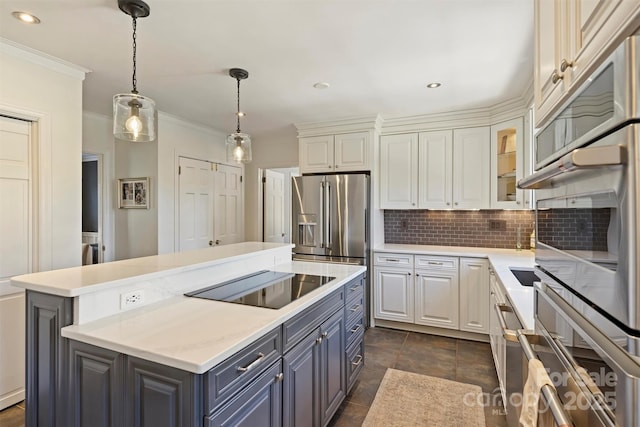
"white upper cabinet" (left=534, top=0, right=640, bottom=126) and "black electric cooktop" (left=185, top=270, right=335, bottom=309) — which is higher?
"white upper cabinet" (left=534, top=0, right=640, bottom=126)

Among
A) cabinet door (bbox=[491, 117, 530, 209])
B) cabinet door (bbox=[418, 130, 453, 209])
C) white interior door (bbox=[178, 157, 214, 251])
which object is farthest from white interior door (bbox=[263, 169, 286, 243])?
cabinet door (bbox=[491, 117, 530, 209])

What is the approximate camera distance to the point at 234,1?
184cm

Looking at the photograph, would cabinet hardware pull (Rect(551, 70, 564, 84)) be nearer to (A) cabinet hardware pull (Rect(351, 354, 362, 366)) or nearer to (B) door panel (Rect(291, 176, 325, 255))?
(A) cabinet hardware pull (Rect(351, 354, 362, 366))

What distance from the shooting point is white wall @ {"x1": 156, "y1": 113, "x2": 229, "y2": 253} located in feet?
13.1

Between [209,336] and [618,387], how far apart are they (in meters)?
1.19

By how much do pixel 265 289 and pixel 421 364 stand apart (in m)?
1.88

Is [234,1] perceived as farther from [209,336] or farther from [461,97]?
[461,97]

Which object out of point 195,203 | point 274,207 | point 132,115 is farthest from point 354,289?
point 274,207

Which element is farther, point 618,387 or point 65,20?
point 65,20

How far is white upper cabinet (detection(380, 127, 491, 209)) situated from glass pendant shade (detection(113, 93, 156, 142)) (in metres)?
2.81

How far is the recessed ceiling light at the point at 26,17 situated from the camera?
196 cm

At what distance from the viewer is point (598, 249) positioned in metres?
0.64

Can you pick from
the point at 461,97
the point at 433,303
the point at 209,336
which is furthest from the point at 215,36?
the point at 433,303

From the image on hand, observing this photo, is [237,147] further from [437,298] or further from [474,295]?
[474,295]
